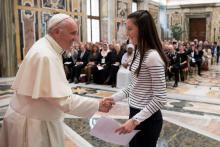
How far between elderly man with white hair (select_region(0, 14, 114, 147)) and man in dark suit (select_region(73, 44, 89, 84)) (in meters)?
7.96

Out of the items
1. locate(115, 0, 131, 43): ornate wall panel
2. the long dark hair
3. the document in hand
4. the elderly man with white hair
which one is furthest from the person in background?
locate(115, 0, 131, 43): ornate wall panel

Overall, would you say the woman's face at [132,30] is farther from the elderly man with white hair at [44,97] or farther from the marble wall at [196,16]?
the marble wall at [196,16]

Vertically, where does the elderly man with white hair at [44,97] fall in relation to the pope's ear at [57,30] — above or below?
below

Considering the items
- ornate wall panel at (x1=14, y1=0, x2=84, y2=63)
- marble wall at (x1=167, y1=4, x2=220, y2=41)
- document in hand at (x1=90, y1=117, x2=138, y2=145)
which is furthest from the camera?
marble wall at (x1=167, y1=4, x2=220, y2=41)

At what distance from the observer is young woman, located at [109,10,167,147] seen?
1983 mm

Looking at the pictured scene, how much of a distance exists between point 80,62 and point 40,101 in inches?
338

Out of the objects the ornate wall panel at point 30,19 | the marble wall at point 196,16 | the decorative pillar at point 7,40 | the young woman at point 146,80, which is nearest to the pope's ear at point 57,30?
the young woman at point 146,80

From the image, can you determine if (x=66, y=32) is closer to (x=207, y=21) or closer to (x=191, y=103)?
(x=191, y=103)

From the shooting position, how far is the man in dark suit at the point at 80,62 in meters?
10.1

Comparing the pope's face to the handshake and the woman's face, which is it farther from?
the handshake

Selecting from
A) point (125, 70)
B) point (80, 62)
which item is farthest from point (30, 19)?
point (125, 70)

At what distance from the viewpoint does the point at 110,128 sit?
83.4 inches

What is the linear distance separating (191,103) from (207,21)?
17.7m

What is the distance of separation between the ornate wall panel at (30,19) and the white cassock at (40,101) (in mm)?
9295
